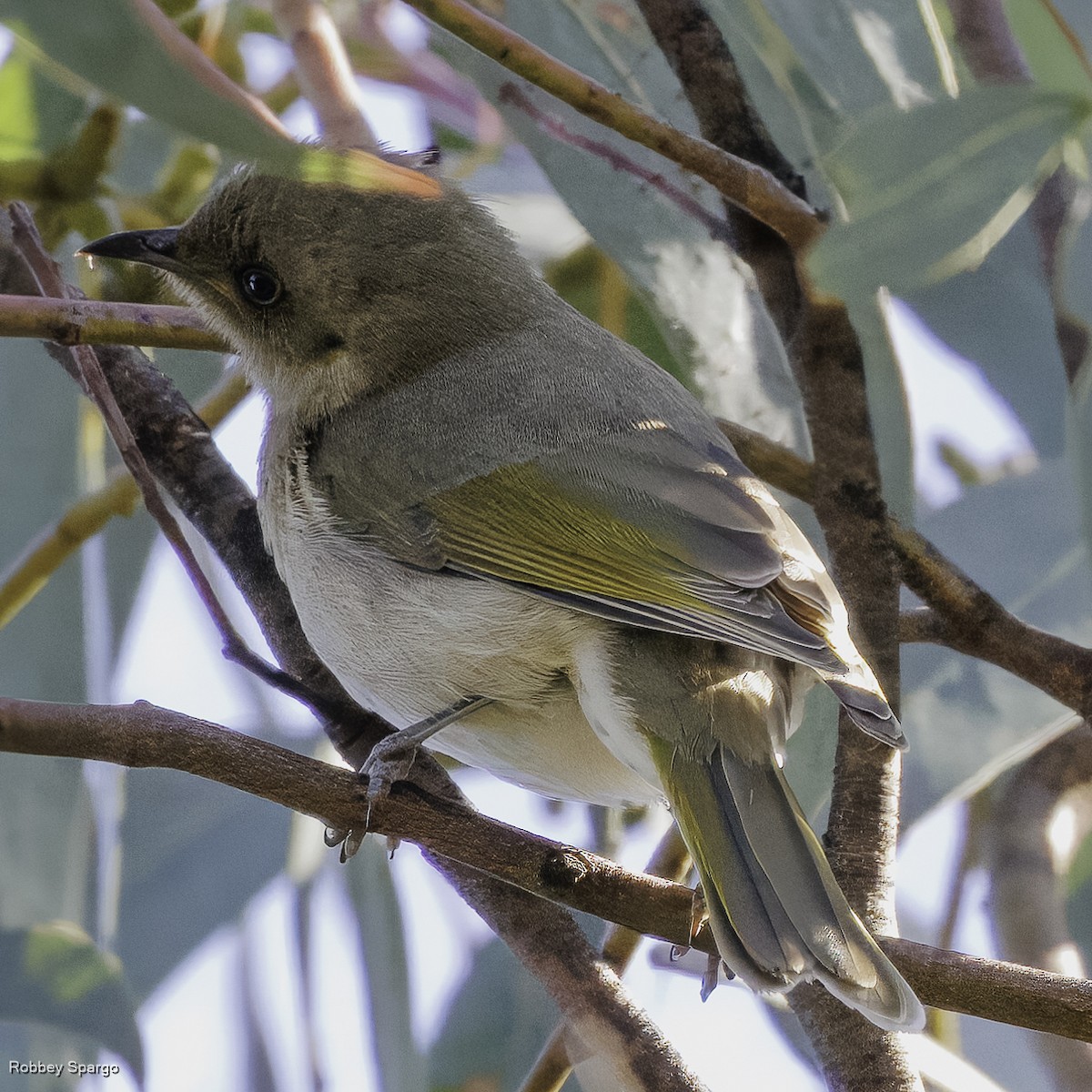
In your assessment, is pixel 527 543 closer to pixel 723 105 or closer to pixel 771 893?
pixel 771 893

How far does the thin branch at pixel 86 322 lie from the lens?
80.7 inches

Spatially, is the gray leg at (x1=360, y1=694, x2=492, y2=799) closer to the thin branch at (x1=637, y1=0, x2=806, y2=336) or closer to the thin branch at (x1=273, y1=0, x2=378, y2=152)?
the thin branch at (x1=637, y1=0, x2=806, y2=336)

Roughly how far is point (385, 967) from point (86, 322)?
126cm

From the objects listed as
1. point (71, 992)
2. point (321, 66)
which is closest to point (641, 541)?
point (71, 992)

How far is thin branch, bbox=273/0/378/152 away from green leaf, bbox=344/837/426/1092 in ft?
4.39

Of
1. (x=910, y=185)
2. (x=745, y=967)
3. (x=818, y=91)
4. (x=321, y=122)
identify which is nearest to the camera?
(x=745, y=967)

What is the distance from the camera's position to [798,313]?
2408 millimetres

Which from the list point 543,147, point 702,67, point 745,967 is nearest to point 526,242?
point 543,147

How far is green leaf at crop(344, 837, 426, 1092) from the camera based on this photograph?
245 centimetres

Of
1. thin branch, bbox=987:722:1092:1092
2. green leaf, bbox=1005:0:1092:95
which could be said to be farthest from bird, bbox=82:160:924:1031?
thin branch, bbox=987:722:1092:1092

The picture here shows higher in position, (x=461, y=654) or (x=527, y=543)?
(x=527, y=543)

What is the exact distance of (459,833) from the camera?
5.59 ft

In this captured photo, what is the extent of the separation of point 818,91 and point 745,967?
1.63 meters

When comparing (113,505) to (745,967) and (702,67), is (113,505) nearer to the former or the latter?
(702,67)
